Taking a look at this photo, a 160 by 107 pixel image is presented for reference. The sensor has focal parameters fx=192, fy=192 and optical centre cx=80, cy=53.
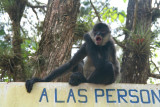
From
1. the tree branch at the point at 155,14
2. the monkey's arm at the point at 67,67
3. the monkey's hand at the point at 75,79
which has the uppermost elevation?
the tree branch at the point at 155,14

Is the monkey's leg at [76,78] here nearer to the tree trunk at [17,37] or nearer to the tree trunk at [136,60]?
the tree trunk at [17,37]

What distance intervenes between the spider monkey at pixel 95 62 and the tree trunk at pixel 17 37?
1.18 meters

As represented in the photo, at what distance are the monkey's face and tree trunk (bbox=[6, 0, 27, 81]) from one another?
5.50ft

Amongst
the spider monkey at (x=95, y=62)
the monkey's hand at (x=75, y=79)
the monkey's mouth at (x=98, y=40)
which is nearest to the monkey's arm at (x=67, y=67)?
the spider monkey at (x=95, y=62)

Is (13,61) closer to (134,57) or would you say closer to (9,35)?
(9,35)

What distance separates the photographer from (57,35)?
3.65 m

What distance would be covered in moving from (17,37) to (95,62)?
2.20m

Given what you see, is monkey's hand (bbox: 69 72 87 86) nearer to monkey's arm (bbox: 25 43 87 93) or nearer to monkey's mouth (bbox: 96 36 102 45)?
monkey's arm (bbox: 25 43 87 93)

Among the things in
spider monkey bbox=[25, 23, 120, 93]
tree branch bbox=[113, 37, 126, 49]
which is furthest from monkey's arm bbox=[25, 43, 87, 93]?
tree branch bbox=[113, 37, 126, 49]

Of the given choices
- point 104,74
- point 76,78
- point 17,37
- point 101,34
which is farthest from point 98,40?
point 17,37

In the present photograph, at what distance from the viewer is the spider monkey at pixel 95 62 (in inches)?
121

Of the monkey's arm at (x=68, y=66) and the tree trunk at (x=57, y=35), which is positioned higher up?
the tree trunk at (x=57, y=35)

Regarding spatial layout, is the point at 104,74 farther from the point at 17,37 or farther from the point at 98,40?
the point at 17,37

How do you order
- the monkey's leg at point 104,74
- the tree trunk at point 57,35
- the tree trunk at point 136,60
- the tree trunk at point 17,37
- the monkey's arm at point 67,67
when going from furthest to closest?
1. the tree trunk at point 136,60
2. the tree trunk at point 17,37
3. the tree trunk at point 57,35
4. the monkey's arm at point 67,67
5. the monkey's leg at point 104,74
